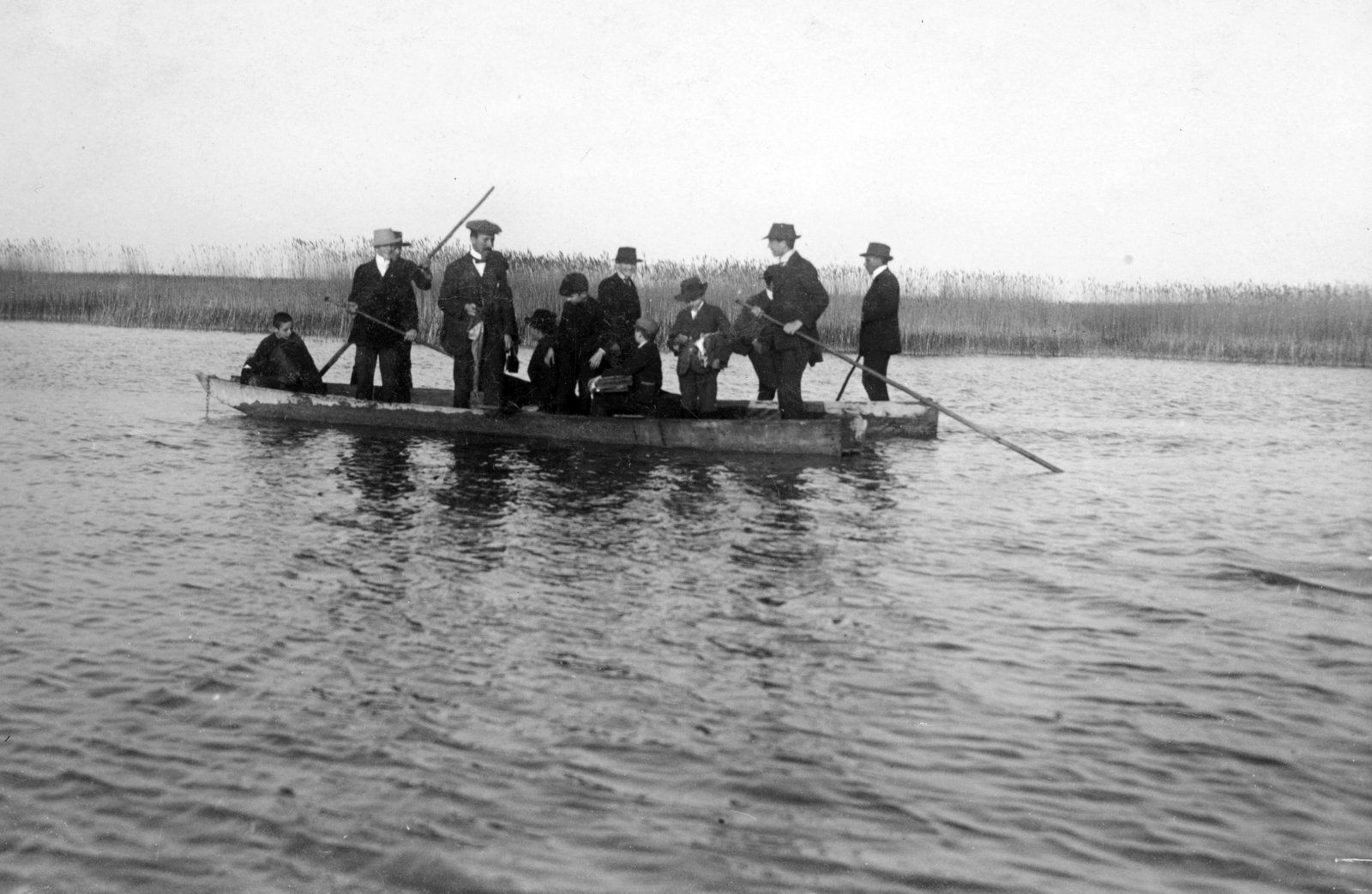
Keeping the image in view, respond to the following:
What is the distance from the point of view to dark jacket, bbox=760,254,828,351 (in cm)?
1259

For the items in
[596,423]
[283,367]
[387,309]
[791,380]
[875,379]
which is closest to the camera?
[596,423]

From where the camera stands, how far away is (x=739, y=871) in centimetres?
384

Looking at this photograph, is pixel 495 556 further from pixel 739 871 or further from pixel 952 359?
pixel 952 359

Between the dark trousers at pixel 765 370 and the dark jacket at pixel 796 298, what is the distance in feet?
2.64

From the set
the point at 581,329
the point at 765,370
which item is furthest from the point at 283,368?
the point at 765,370

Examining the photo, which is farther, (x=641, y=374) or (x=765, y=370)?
(x=765, y=370)

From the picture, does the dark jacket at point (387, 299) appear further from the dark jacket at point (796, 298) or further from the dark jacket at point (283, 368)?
the dark jacket at point (796, 298)

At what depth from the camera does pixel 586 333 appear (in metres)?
12.9

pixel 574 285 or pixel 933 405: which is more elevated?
pixel 574 285

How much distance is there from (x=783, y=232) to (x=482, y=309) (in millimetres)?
2839

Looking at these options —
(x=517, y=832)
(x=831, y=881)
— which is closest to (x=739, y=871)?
(x=831, y=881)

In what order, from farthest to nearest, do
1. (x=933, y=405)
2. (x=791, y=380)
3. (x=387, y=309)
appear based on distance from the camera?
1. (x=387, y=309)
2. (x=933, y=405)
3. (x=791, y=380)

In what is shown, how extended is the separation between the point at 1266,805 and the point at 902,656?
179 centimetres

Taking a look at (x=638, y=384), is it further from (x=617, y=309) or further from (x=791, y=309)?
(x=791, y=309)
